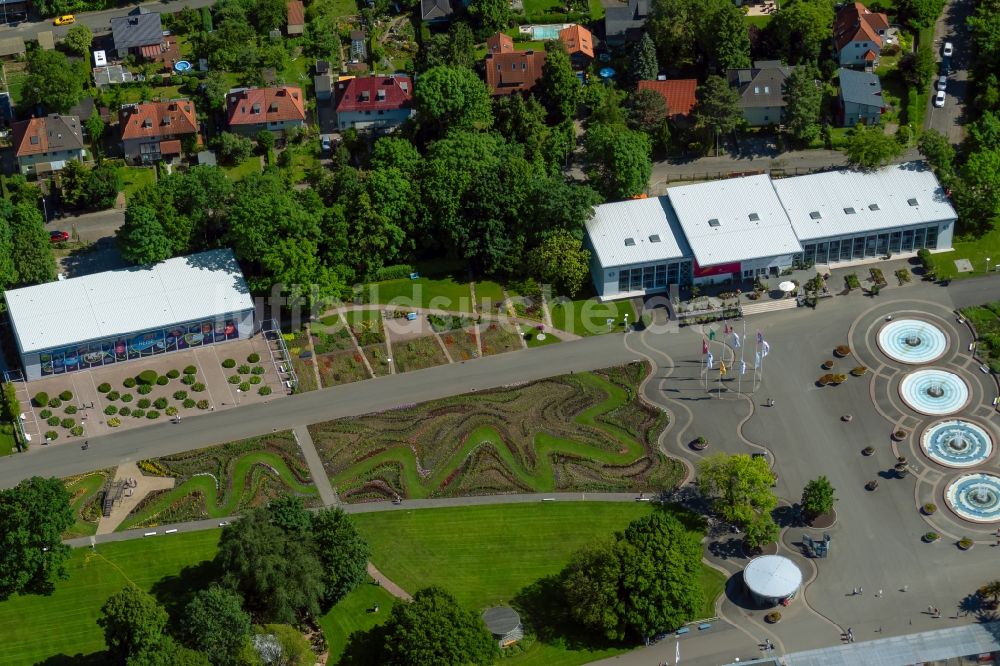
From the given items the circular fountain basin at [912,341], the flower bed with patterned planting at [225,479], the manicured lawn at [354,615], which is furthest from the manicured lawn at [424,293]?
the circular fountain basin at [912,341]

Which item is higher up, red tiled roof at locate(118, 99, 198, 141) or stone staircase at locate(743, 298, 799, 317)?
red tiled roof at locate(118, 99, 198, 141)

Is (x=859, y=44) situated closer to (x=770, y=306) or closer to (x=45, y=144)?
(x=770, y=306)

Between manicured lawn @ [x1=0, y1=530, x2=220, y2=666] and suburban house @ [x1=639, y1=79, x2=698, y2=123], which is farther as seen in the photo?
suburban house @ [x1=639, y1=79, x2=698, y2=123]

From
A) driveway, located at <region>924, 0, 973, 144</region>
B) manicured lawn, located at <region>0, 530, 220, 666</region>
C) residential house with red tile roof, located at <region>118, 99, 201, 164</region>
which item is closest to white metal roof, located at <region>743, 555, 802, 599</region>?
manicured lawn, located at <region>0, 530, 220, 666</region>

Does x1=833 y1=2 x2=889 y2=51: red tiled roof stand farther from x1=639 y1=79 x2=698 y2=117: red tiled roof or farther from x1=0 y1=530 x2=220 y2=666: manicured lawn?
x1=0 y1=530 x2=220 y2=666: manicured lawn

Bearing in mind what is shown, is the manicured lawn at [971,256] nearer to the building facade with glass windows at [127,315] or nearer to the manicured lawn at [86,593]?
the building facade with glass windows at [127,315]

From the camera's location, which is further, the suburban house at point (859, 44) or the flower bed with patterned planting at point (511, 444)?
the suburban house at point (859, 44)
